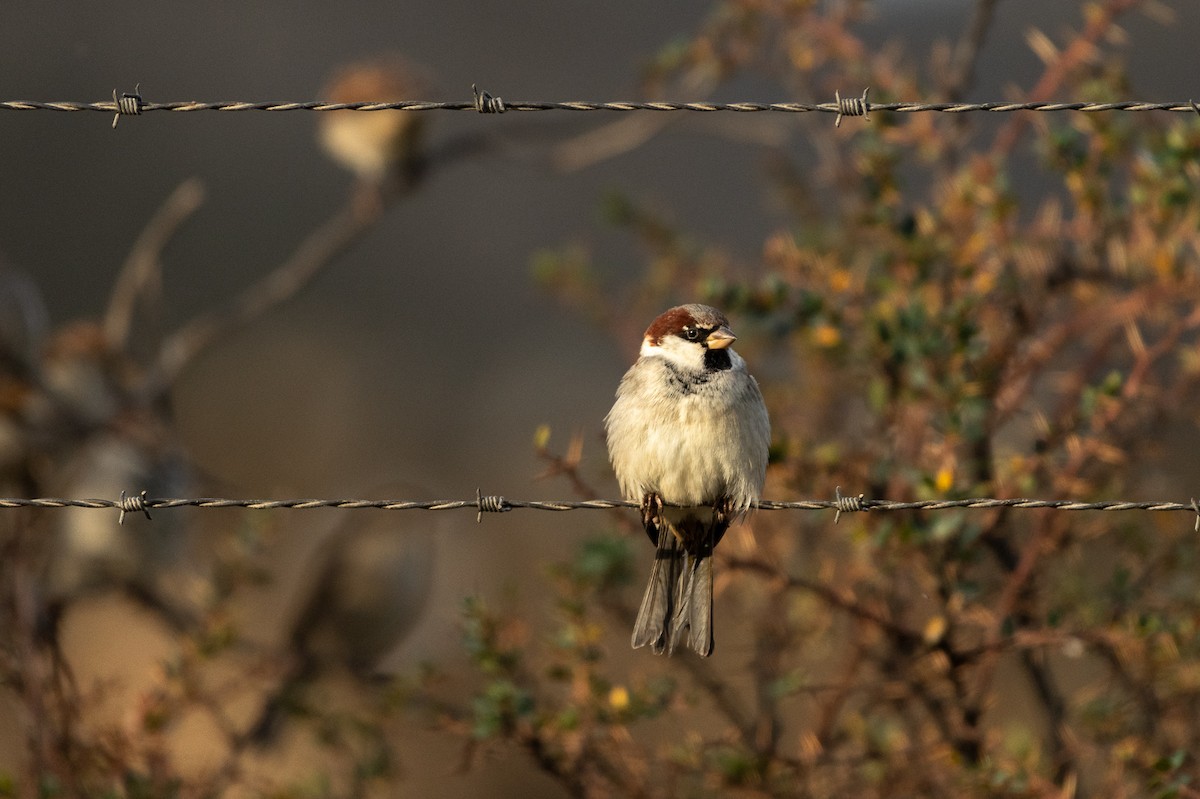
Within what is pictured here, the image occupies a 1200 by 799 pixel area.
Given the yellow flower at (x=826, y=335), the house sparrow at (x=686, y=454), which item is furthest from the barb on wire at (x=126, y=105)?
the yellow flower at (x=826, y=335)

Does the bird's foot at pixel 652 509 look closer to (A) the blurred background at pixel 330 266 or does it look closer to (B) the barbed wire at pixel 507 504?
(B) the barbed wire at pixel 507 504

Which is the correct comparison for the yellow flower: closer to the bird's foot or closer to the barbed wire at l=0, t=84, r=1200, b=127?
→ the bird's foot

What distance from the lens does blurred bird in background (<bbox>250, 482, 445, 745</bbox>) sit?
499cm

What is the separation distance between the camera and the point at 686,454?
3064mm

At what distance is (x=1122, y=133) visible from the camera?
12.4 ft

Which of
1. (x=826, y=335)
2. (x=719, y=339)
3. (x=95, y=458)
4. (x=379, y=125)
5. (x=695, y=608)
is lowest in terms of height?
(x=695, y=608)

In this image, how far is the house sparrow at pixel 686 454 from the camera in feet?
10.1

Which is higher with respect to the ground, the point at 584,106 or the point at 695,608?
the point at 584,106

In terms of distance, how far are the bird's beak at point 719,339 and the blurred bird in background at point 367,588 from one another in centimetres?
194

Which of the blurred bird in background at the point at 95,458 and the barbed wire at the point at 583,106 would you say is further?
the blurred bird in background at the point at 95,458

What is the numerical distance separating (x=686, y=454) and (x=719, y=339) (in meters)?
0.28

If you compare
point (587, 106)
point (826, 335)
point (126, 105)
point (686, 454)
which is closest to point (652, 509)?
point (686, 454)

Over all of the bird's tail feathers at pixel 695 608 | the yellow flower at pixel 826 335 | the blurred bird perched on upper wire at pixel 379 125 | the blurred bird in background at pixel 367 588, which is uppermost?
the blurred bird perched on upper wire at pixel 379 125

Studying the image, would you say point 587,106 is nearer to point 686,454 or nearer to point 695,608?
point 686,454
